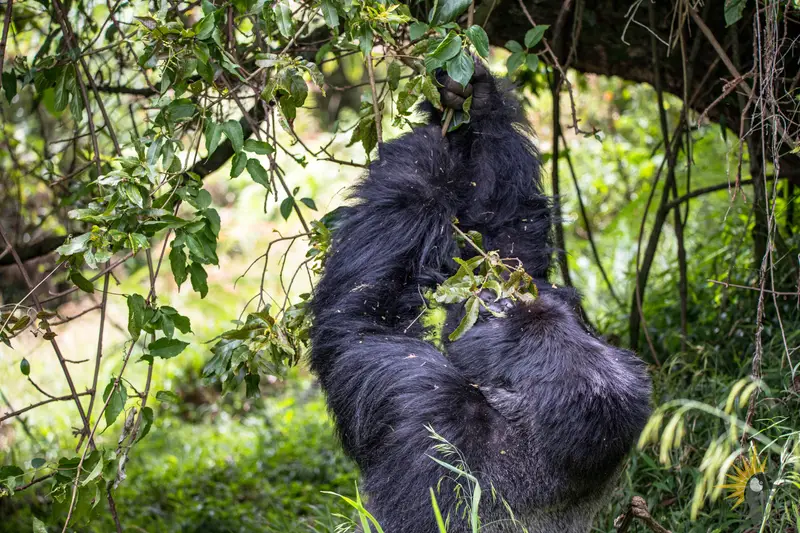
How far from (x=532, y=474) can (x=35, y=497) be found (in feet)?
11.5

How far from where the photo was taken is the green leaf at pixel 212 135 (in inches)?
89.7

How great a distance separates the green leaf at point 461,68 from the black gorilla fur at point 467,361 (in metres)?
0.32

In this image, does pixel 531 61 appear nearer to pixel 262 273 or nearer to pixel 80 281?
pixel 262 273

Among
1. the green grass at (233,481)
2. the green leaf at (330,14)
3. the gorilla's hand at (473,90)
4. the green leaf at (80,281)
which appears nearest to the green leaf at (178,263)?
the green leaf at (80,281)

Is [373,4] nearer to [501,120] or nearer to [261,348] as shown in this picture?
[501,120]

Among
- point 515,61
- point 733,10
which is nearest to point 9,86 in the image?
point 515,61

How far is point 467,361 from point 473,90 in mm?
816

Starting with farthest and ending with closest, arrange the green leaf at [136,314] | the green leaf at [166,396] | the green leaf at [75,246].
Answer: the green leaf at [166,396]
the green leaf at [136,314]
the green leaf at [75,246]

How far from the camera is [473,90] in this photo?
249cm

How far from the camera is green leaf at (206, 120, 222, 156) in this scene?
228 centimetres

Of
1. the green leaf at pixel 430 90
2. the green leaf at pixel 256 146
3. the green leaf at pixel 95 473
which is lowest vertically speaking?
the green leaf at pixel 95 473

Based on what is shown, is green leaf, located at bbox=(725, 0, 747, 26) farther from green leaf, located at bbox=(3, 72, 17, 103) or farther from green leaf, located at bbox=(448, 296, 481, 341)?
green leaf, located at bbox=(3, 72, 17, 103)

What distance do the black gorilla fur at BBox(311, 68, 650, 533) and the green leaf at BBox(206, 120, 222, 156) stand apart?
0.44 metres

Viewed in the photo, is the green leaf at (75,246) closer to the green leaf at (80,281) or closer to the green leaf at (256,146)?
the green leaf at (80,281)
